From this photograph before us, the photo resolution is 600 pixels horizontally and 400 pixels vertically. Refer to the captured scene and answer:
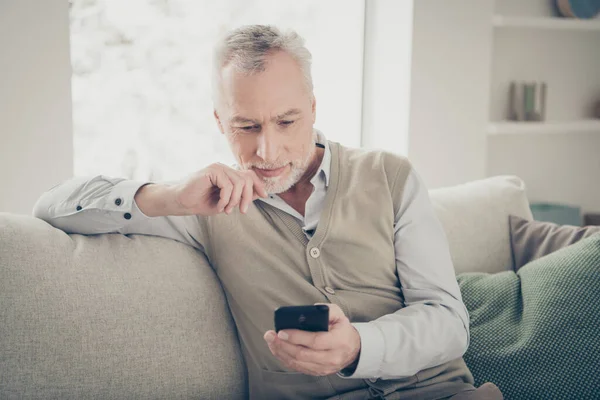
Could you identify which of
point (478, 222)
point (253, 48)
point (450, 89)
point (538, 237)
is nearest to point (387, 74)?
point (450, 89)

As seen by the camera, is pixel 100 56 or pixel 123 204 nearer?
pixel 123 204

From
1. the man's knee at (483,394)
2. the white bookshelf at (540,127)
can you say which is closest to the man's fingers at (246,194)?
the man's knee at (483,394)

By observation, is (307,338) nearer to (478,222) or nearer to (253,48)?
(253,48)

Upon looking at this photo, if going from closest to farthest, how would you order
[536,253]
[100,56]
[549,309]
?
[549,309]
[536,253]
[100,56]

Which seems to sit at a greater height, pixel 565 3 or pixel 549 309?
pixel 565 3

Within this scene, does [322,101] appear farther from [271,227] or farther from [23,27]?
[271,227]

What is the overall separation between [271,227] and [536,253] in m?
0.94

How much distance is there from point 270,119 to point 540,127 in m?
2.49

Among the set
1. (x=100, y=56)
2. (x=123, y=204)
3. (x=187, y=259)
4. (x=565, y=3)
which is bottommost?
(x=187, y=259)

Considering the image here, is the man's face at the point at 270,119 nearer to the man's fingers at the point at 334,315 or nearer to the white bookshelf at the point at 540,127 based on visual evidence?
the man's fingers at the point at 334,315

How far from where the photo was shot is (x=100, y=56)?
299cm

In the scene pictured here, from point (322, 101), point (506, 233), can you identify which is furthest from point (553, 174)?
point (506, 233)

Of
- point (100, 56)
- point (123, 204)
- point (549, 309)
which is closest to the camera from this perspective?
point (123, 204)

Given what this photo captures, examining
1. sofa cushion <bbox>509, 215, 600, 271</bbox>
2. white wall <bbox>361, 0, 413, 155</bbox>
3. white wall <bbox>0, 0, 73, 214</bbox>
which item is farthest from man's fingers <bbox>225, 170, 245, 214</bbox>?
white wall <bbox>361, 0, 413, 155</bbox>
